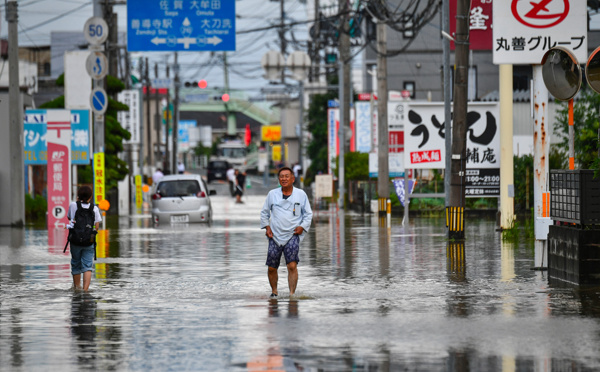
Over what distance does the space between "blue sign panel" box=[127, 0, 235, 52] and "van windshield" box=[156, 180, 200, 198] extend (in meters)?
4.85

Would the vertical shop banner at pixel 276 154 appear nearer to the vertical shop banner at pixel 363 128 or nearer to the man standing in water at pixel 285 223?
the vertical shop banner at pixel 363 128

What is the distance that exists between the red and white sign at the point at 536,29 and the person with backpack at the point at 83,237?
28.6 feet

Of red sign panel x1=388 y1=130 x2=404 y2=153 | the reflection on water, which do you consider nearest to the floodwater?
the reflection on water

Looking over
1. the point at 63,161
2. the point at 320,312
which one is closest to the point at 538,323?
the point at 320,312

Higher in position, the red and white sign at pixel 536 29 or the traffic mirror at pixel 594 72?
the red and white sign at pixel 536 29

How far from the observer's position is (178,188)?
109 feet

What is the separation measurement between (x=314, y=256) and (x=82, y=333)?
10.3m

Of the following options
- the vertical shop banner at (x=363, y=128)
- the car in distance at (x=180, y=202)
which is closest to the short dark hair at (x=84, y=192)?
the car in distance at (x=180, y=202)

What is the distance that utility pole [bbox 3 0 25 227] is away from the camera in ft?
105

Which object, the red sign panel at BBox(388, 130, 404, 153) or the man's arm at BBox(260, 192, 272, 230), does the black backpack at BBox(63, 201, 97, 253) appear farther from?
the red sign panel at BBox(388, 130, 404, 153)

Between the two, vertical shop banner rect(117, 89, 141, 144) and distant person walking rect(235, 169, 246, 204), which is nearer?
distant person walking rect(235, 169, 246, 204)

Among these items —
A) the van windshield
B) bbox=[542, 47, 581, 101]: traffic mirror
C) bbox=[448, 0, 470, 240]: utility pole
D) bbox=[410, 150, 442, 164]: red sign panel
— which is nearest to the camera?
bbox=[542, 47, 581, 101]: traffic mirror

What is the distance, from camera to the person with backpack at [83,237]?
15.0 m

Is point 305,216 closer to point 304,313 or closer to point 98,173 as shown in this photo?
point 304,313
